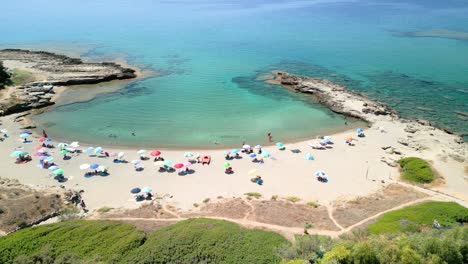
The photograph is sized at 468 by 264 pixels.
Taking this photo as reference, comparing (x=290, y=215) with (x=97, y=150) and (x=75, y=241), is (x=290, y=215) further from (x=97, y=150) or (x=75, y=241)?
(x=97, y=150)

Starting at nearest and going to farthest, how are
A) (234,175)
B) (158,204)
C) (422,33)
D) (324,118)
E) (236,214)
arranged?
(236,214), (158,204), (234,175), (324,118), (422,33)

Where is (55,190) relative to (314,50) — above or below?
below

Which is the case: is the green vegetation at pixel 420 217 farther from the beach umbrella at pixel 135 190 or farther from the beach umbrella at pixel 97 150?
the beach umbrella at pixel 97 150

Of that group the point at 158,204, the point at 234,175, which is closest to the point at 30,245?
the point at 158,204

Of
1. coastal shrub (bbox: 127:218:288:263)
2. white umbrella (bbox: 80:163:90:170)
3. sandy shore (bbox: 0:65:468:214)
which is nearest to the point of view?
coastal shrub (bbox: 127:218:288:263)

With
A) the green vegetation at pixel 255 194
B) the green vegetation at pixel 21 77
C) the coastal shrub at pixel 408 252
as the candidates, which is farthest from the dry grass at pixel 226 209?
the green vegetation at pixel 21 77

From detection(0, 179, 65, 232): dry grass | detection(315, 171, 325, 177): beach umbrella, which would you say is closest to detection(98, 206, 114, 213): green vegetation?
detection(0, 179, 65, 232): dry grass

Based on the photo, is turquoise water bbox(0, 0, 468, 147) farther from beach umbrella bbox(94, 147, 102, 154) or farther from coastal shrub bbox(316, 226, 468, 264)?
coastal shrub bbox(316, 226, 468, 264)

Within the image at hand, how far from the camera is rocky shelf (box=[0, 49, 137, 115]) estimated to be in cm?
5331

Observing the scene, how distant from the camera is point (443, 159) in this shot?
37.8m

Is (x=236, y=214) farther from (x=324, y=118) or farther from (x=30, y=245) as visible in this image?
(x=324, y=118)

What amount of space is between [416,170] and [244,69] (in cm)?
4661

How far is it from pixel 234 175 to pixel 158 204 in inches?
366

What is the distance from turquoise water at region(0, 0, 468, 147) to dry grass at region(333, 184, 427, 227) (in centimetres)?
1627
